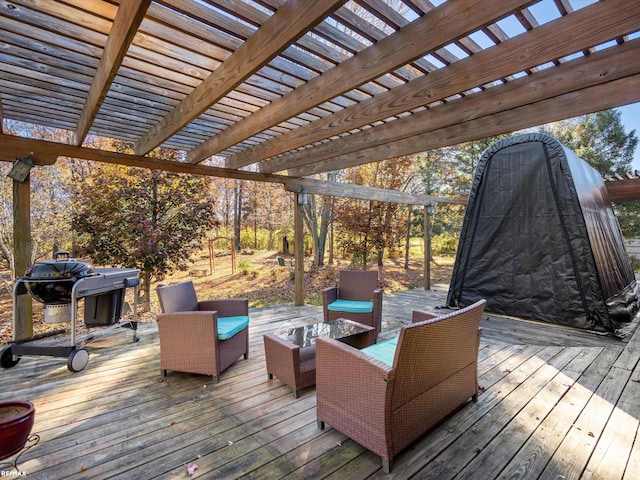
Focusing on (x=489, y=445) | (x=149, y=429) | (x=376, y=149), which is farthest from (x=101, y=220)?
(x=489, y=445)

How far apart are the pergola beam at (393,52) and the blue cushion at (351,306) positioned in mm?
2358

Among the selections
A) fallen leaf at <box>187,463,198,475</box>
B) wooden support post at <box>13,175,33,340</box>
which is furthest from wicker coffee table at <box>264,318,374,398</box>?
wooden support post at <box>13,175,33,340</box>

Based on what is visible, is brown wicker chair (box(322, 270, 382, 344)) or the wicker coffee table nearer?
the wicker coffee table

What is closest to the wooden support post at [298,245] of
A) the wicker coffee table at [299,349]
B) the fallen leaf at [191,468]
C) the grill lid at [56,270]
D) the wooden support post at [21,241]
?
the wicker coffee table at [299,349]

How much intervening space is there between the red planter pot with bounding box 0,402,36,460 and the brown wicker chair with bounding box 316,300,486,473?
5.41ft

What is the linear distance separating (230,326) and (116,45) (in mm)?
2377

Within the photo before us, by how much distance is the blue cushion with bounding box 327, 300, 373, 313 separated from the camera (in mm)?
3939

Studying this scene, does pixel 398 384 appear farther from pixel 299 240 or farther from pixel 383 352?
pixel 299 240

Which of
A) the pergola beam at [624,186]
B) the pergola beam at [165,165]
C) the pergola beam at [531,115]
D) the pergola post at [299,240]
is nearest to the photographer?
the pergola beam at [531,115]

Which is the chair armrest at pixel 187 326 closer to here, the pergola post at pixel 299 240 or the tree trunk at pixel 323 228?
the pergola post at pixel 299 240

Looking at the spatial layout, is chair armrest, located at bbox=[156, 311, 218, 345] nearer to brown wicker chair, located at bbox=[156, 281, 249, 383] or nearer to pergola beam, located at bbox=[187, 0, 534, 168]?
brown wicker chair, located at bbox=[156, 281, 249, 383]

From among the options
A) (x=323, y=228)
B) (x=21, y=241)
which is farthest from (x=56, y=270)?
(x=323, y=228)

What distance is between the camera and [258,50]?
1851mm

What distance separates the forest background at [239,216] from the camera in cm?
531
